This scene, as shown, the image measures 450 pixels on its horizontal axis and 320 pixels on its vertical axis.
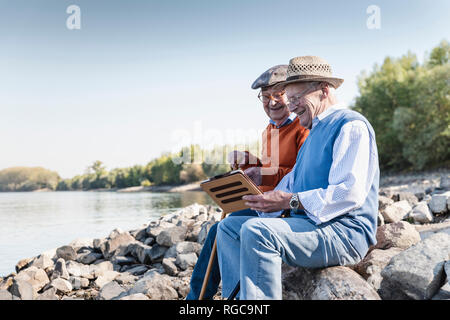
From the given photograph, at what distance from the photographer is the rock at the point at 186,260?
561cm

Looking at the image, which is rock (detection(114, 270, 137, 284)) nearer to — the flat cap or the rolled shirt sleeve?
the flat cap

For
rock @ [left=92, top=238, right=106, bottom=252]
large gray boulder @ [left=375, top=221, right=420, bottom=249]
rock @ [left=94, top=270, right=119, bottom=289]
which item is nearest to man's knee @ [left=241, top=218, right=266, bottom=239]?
large gray boulder @ [left=375, top=221, right=420, bottom=249]

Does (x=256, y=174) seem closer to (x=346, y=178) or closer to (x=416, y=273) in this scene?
(x=346, y=178)

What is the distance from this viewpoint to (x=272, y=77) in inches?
134

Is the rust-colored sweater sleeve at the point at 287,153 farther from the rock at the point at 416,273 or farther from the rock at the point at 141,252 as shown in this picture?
Answer: the rock at the point at 141,252

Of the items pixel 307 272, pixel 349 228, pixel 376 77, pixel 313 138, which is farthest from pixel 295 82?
pixel 376 77

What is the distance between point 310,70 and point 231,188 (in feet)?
2.99

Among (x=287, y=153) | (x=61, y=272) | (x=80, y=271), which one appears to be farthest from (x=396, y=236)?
(x=61, y=272)

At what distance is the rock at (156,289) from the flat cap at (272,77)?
230 cm

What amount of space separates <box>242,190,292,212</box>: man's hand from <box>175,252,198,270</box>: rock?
3.44 metres

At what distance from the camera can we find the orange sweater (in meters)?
3.26
